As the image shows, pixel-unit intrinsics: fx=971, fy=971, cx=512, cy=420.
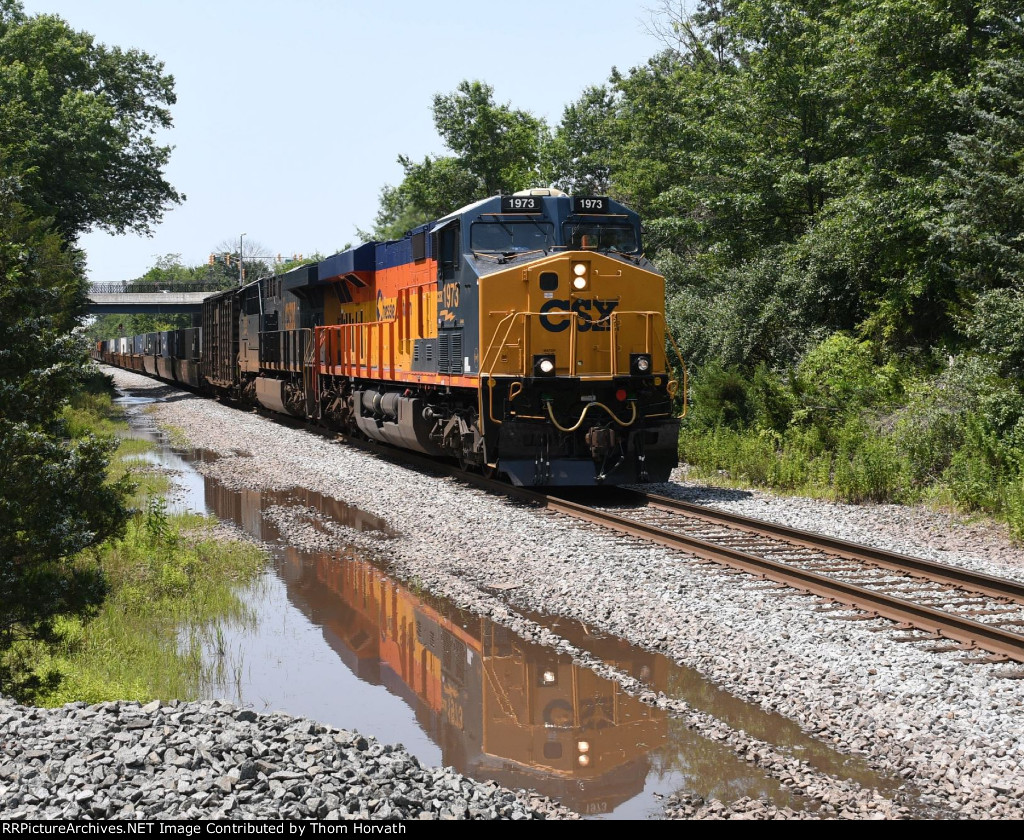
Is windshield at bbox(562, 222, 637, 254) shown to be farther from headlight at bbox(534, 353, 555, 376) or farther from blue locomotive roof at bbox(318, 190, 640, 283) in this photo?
headlight at bbox(534, 353, 555, 376)

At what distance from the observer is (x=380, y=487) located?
14.6 meters

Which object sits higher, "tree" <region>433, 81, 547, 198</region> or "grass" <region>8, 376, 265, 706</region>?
"tree" <region>433, 81, 547, 198</region>

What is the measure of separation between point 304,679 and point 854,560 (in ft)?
17.4

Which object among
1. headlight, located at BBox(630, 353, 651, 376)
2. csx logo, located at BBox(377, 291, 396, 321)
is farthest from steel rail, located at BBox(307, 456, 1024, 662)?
csx logo, located at BBox(377, 291, 396, 321)

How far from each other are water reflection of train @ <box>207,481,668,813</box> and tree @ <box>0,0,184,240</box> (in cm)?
2327

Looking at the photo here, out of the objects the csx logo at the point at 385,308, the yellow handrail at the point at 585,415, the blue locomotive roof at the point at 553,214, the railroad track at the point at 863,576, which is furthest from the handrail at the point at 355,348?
the railroad track at the point at 863,576

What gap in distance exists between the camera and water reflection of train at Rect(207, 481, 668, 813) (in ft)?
17.3

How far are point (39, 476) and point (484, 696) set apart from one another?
3.49m

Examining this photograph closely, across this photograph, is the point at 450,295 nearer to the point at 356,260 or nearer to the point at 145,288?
the point at 356,260

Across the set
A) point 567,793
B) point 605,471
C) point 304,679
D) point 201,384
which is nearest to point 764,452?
point 605,471

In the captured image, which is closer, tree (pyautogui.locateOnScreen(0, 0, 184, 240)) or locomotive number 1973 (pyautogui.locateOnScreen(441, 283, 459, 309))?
locomotive number 1973 (pyautogui.locateOnScreen(441, 283, 459, 309))

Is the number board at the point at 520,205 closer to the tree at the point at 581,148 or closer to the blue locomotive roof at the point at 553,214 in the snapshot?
the blue locomotive roof at the point at 553,214

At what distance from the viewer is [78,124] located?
35.9m

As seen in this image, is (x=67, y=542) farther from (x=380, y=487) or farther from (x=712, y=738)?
(x=380, y=487)
